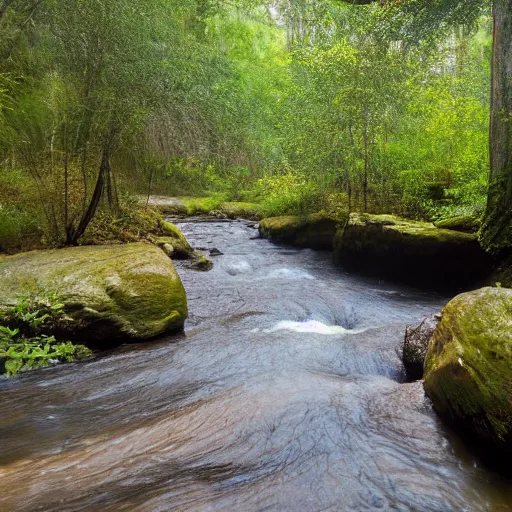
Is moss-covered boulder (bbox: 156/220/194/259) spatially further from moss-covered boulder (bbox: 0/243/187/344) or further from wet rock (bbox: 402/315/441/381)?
wet rock (bbox: 402/315/441/381)

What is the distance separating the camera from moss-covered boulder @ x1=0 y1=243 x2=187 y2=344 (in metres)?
4.67

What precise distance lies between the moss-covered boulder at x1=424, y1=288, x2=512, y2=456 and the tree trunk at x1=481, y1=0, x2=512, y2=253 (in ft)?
13.0

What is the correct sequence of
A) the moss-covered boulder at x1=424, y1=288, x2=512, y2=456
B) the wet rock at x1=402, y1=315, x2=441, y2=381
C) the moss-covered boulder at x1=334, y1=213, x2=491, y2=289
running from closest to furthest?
the moss-covered boulder at x1=424, y1=288, x2=512, y2=456
the wet rock at x1=402, y1=315, x2=441, y2=381
the moss-covered boulder at x1=334, y1=213, x2=491, y2=289

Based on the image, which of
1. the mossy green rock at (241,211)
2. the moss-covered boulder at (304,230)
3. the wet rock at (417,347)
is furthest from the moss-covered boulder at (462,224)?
the mossy green rock at (241,211)

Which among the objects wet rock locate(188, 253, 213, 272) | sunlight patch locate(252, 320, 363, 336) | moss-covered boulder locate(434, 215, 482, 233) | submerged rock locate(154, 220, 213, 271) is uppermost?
moss-covered boulder locate(434, 215, 482, 233)

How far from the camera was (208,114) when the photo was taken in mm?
11594

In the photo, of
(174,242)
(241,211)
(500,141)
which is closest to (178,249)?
(174,242)

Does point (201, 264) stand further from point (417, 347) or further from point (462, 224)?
point (417, 347)

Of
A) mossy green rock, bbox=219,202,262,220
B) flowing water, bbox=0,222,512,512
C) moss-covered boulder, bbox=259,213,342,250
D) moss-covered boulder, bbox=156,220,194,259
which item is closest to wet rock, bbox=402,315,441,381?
flowing water, bbox=0,222,512,512

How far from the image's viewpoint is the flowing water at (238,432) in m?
2.30

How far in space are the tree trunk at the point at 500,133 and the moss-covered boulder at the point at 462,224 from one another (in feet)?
2.08

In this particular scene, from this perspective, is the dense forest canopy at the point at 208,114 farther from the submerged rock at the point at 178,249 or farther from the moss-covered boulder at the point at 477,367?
the moss-covered boulder at the point at 477,367

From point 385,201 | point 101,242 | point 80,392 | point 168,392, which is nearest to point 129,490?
point 168,392

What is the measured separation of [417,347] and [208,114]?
9.30m
